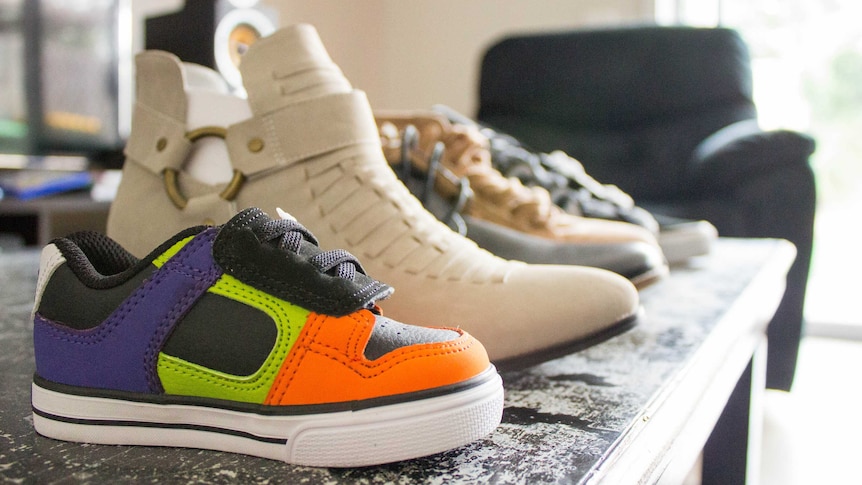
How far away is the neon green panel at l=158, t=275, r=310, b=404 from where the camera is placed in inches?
13.8

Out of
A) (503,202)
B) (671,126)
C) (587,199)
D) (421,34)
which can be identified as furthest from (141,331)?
(421,34)

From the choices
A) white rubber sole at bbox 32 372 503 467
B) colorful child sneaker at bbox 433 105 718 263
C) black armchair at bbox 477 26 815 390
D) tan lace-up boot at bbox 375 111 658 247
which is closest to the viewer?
white rubber sole at bbox 32 372 503 467

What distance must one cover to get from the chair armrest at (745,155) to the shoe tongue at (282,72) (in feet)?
4.96

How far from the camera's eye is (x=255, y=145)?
48 centimetres

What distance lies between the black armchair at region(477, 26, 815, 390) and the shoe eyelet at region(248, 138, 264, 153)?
1439 millimetres

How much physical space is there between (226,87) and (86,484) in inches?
13.2

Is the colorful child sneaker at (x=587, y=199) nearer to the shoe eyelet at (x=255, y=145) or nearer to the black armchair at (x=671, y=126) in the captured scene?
the shoe eyelet at (x=255, y=145)

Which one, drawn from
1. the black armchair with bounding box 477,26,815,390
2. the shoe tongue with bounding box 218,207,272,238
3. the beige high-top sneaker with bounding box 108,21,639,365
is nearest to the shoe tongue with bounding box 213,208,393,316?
the shoe tongue with bounding box 218,207,272,238

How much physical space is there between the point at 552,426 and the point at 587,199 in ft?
2.13

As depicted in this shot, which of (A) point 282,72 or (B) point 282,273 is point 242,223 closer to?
(B) point 282,273

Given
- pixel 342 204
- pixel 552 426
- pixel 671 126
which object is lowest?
pixel 671 126

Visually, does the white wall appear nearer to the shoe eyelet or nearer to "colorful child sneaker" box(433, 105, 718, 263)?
"colorful child sneaker" box(433, 105, 718, 263)

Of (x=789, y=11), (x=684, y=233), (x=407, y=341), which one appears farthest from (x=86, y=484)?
(x=789, y=11)

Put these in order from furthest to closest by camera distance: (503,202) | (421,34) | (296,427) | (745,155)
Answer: (421,34)
(745,155)
(503,202)
(296,427)
